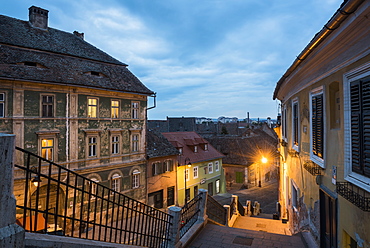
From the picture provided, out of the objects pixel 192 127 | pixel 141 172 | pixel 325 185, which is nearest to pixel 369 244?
pixel 325 185

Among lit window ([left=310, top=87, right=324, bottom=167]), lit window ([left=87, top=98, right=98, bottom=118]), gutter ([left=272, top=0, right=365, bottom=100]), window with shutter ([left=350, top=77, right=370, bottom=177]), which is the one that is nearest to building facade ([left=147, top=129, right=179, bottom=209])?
lit window ([left=87, top=98, right=98, bottom=118])

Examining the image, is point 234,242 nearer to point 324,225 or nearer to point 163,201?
point 324,225

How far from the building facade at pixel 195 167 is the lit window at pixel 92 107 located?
11.2m

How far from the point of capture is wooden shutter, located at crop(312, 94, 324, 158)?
5844 mm

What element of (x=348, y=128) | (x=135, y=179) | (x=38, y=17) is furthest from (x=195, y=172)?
(x=348, y=128)

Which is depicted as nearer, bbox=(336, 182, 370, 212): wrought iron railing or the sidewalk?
bbox=(336, 182, 370, 212): wrought iron railing

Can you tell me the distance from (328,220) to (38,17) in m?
22.7

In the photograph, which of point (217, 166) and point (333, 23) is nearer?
point (333, 23)

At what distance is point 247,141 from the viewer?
128 feet

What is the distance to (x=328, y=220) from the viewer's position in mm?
5637

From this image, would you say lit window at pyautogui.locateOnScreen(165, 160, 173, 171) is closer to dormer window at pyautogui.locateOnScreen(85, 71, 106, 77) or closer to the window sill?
dormer window at pyautogui.locateOnScreen(85, 71, 106, 77)

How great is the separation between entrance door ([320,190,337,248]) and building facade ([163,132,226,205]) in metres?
19.8

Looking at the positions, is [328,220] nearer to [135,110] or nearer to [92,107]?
[92,107]

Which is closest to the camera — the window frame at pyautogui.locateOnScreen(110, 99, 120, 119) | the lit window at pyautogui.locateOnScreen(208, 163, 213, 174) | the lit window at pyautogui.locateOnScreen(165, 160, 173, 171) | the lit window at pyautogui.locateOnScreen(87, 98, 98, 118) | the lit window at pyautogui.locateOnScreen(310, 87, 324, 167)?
the lit window at pyautogui.locateOnScreen(310, 87, 324, 167)
